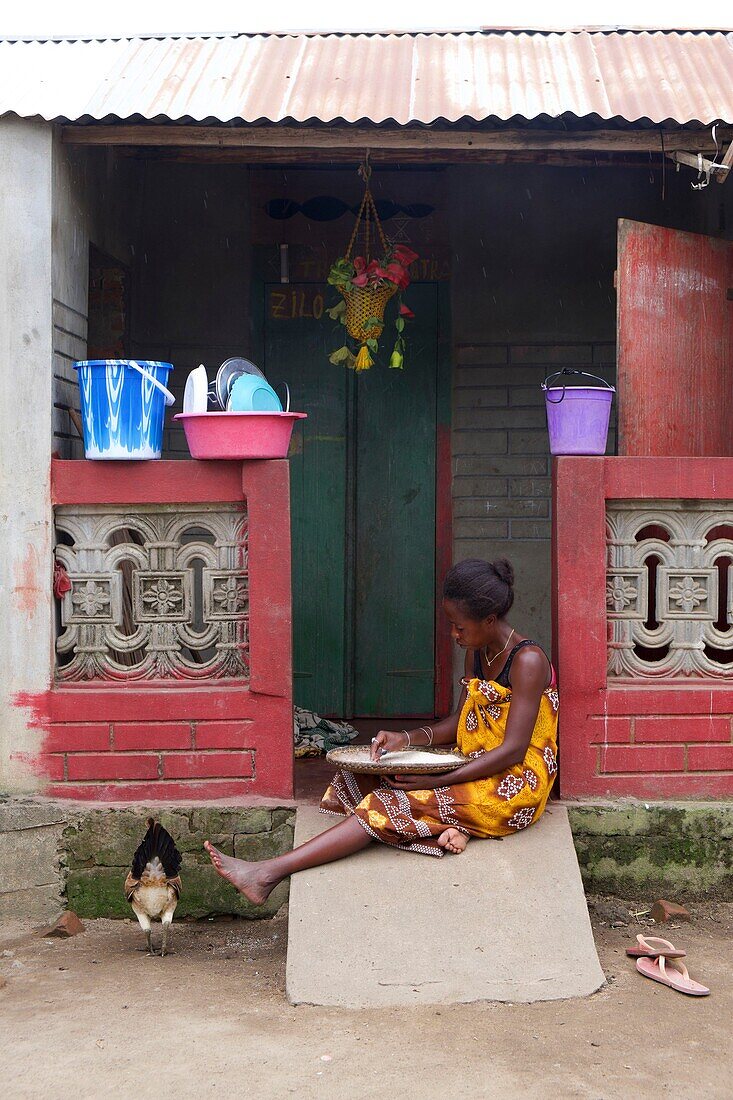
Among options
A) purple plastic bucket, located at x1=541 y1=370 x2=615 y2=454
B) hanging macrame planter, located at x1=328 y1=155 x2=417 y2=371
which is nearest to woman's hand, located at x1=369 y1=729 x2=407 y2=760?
purple plastic bucket, located at x1=541 y1=370 x2=615 y2=454

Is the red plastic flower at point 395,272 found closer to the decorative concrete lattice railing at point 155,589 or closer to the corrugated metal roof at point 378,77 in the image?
the corrugated metal roof at point 378,77

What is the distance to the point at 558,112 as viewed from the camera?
473cm

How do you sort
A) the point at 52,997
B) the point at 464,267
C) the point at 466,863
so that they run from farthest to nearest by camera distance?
the point at 464,267 → the point at 466,863 → the point at 52,997

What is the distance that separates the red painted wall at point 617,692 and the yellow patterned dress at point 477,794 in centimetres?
28

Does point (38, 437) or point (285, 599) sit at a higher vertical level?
point (38, 437)

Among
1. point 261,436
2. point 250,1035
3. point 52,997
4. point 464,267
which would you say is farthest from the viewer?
point 464,267

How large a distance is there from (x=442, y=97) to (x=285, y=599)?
2.34 meters

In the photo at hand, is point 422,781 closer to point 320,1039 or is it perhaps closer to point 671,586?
point 320,1039

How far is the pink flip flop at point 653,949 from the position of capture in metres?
4.28

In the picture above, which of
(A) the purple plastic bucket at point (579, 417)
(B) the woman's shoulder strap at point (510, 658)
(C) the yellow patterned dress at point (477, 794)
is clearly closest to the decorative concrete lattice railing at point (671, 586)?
(A) the purple plastic bucket at point (579, 417)

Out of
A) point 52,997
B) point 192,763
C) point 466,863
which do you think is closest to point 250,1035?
point 52,997

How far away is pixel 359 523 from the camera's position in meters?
7.27

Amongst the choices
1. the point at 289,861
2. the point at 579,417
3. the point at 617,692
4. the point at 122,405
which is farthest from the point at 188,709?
the point at 579,417

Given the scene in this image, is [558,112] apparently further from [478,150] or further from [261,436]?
[261,436]
